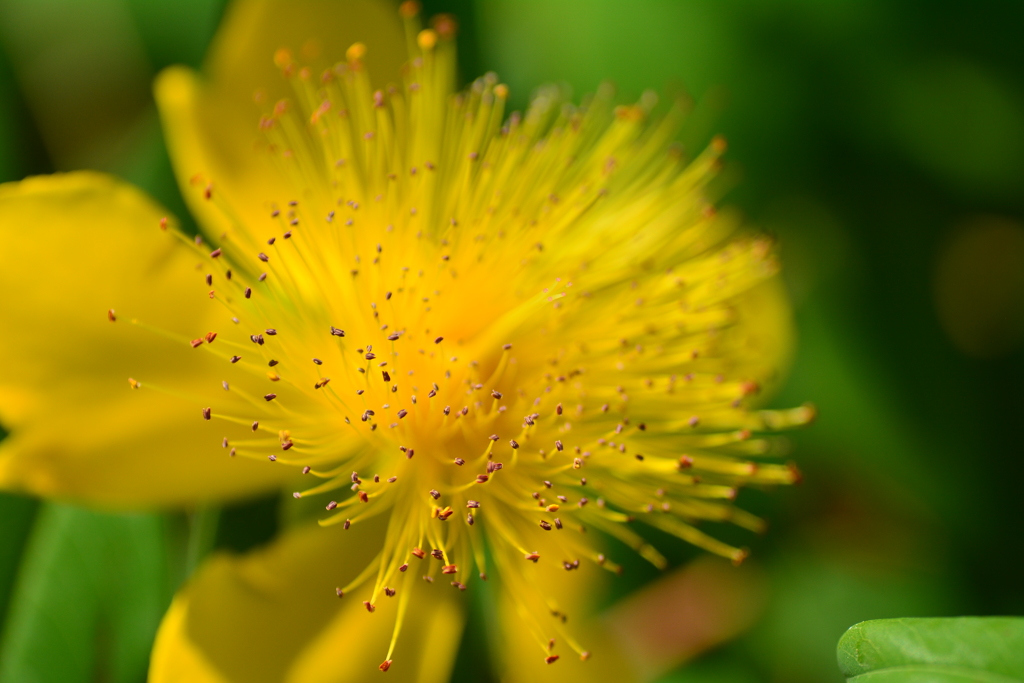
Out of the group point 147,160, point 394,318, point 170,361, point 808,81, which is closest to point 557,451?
point 394,318

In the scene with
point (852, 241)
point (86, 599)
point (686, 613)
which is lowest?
point (686, 613)

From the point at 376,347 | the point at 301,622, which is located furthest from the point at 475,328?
the point at 301,622

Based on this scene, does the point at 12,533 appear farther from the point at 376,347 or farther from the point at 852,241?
the point at 852,241

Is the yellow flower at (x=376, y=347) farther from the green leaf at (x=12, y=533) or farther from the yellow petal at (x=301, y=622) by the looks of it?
the green leaf at (x=12, y=533)

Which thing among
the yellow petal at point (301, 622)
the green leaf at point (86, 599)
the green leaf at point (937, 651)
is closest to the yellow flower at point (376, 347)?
the yellow petal at point (301, 622)

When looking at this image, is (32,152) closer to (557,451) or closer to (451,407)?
(451,407)

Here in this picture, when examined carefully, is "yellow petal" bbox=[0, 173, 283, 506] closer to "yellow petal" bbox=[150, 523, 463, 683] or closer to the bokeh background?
"yellow petal" bbox=[150, 523, 463, 683]
